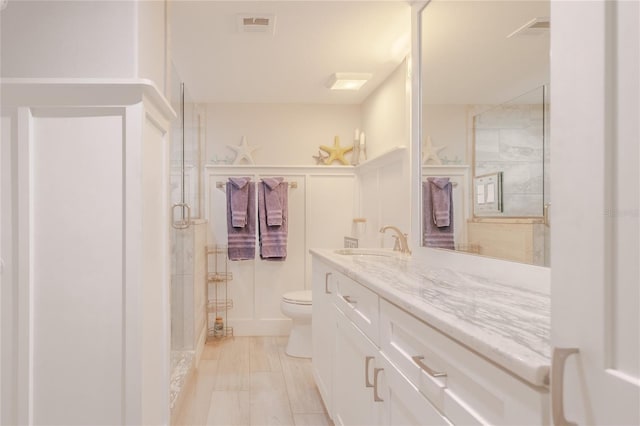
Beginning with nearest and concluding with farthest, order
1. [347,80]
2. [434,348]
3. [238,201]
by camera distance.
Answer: [434,348]
[347,80]
[238,201]

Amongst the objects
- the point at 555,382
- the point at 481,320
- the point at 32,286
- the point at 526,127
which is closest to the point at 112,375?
the point at 32,286

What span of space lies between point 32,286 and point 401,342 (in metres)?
1.30

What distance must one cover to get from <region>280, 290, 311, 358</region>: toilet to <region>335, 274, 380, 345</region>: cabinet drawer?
58.8 inches

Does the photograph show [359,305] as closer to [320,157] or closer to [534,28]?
[534,28]

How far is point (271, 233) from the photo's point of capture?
434 cm

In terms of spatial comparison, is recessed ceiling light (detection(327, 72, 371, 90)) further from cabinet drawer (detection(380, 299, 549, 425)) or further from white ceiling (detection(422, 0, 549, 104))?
cabinet drawer (detection(380, 299, 549, 425))

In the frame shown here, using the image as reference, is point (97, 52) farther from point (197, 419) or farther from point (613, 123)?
point (197, 419)

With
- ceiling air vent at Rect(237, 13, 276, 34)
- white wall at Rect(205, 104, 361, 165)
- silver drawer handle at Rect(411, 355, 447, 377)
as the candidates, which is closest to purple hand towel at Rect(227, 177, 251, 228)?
white wall at Rect(205, 104, 361, 165)

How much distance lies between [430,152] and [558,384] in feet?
5.97

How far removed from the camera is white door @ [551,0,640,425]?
21.0 inches

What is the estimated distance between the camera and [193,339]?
11.2 ft

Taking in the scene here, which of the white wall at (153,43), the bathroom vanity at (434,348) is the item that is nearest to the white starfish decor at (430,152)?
the bathroom vanity at (434,348)

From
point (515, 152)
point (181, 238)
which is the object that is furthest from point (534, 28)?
point (181, 238)

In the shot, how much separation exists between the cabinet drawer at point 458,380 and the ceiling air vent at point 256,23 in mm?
2015
